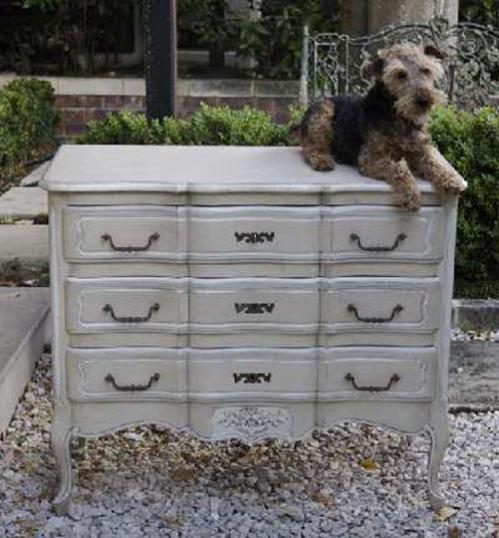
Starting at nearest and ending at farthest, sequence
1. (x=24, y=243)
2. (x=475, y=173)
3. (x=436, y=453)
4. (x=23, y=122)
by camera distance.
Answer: (x=436, y=453), (x=475, y=173), (x=24, y=243), (x=23, y=122)

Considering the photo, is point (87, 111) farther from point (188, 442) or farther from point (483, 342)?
point (188, 442)

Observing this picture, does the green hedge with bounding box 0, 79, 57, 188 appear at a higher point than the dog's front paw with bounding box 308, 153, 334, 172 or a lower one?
lower

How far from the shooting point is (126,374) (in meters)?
3.51

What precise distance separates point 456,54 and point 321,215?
3919mm

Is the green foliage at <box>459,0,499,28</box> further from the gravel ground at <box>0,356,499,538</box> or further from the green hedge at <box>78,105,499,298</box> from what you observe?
the gravel ground at <box>0,356,499,538</box>

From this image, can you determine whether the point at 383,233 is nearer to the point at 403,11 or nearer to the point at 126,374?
the point at 126,374

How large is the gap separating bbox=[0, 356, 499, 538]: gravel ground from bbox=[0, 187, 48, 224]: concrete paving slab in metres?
2.81

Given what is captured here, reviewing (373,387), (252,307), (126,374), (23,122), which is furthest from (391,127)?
(23,122)

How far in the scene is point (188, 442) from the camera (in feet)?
13.8

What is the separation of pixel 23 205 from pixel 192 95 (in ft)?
10.8

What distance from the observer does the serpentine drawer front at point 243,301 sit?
3.37m

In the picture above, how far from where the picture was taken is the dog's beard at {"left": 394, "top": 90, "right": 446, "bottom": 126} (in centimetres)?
330

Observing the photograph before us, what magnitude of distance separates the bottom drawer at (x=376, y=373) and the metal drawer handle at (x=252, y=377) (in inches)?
6.5

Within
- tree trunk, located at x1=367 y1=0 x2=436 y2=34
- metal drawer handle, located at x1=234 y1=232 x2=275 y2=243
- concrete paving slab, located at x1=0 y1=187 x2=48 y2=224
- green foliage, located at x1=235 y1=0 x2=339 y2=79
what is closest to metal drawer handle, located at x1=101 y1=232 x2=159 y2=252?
metal drawer handle, located at x1=234 y1=232 x2=275 y2=243
